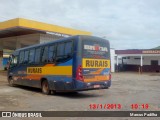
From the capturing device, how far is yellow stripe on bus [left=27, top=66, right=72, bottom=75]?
45.5 ft

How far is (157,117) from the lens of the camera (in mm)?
8688

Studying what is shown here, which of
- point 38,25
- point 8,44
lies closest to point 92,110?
point 38,25

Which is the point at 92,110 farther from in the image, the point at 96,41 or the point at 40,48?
the point at 40,48

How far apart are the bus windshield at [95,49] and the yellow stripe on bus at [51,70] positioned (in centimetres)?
108

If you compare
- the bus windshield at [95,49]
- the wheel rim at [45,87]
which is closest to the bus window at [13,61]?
the wheel rim at [45,87]

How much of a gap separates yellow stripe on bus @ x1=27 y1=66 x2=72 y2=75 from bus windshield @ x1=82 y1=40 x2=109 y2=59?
3.56 feet

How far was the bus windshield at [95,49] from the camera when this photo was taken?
13792 mm

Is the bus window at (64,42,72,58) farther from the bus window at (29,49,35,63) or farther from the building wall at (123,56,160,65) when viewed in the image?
the building wall at (123,56,160,65)

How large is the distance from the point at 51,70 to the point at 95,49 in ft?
8.80

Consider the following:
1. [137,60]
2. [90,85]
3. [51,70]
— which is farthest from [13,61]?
[137,60]

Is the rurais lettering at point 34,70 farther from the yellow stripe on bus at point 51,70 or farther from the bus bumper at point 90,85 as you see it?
the bus bumper at point 90,85

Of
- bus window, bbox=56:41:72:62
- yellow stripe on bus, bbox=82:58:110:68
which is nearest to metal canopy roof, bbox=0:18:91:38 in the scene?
bus window, bbox=56:41:72:62

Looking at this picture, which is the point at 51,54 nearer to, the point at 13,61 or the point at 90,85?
the point at 90,85

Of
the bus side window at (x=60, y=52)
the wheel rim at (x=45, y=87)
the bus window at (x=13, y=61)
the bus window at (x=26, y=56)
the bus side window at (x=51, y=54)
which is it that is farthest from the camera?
the bus window at (x=13, y=61)
